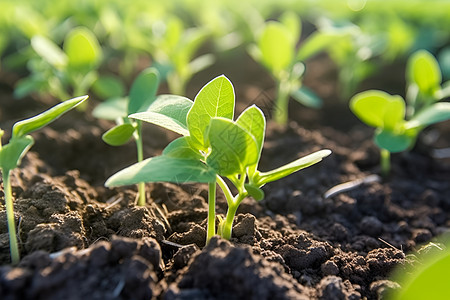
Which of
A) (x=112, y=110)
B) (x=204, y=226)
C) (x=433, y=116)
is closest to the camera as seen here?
(x=204, y=226)

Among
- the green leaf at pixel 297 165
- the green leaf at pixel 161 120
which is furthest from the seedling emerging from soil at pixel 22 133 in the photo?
the green leaf at pixel 297 165

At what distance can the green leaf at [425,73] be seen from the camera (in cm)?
225

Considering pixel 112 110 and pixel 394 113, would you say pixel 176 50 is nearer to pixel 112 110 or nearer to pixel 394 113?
pixel 112 110

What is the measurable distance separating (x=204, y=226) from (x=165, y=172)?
45cm

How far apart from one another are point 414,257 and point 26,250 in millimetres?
1170

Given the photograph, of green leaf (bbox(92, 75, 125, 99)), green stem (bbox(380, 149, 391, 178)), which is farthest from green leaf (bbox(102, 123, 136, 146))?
green stem (bbox(380, 149, 391, 178))

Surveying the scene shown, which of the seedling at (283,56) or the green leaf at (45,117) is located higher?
the seedling at (283,56)

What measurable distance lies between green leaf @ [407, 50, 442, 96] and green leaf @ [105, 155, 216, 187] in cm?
151

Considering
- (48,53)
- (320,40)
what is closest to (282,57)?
(320,40)

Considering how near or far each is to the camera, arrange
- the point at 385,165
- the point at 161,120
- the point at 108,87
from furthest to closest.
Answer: the point at 108,87 < the point at 385,165 < the point at 161,120

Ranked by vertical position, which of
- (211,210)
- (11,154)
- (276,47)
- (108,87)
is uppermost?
(276,47)

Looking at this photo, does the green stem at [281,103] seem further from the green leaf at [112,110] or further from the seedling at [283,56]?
the green leaf at [112,110]

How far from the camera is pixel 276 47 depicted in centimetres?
247

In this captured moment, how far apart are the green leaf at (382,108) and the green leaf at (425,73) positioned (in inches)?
14.6
